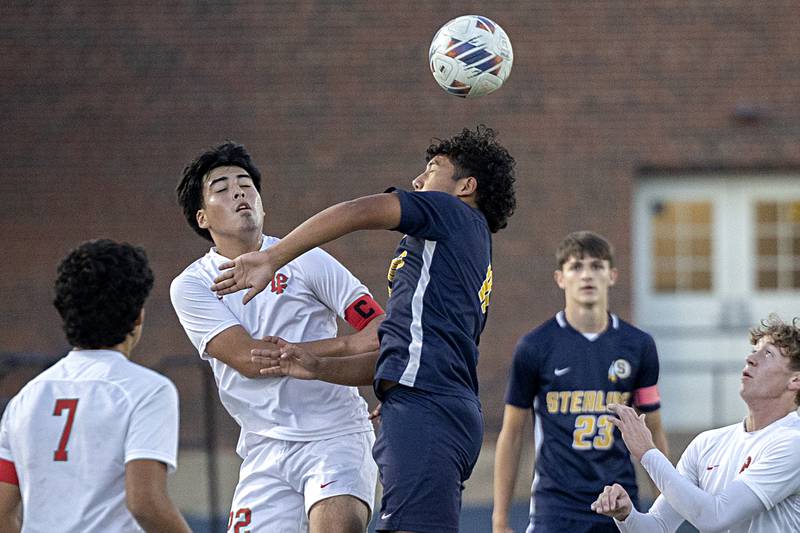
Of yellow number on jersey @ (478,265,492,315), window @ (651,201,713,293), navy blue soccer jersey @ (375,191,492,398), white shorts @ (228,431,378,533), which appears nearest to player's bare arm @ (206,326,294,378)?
white shorts @ (228,431,378,533)

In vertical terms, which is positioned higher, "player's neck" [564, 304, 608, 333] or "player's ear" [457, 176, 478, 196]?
"player's ear" [457, 176, 478, 196]

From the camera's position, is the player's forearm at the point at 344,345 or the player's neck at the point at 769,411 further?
the player's forearm at the point at 344,345

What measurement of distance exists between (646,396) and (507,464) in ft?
2.54

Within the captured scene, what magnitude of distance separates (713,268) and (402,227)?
9462 millimetres

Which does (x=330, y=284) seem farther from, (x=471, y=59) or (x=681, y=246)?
(x=681, y=246)

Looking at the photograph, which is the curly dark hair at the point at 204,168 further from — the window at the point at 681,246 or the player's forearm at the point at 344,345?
the window at the point at 681,246

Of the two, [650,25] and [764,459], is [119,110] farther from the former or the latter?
[764,459]

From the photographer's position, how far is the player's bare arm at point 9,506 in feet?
12.6

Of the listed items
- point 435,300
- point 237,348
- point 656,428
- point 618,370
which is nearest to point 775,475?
point 435,300

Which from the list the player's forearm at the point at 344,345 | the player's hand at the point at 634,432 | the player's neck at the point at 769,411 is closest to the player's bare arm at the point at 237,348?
the player's forearm at the point at 344,345

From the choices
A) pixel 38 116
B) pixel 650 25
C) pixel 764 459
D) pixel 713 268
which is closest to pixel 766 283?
pixel 713 268

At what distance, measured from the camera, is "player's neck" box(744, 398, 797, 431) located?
4.25 metres

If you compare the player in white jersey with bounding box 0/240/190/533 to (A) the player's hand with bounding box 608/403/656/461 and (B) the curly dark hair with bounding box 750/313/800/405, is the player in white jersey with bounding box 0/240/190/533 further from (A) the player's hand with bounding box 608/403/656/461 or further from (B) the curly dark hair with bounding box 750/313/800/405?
(B) the curly dark hair with bounding box 750/313/800/405

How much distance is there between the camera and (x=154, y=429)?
12.2ft
